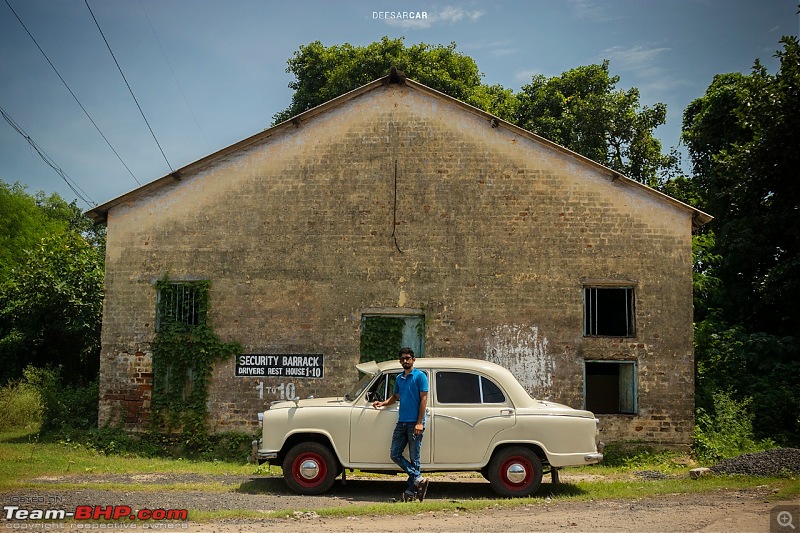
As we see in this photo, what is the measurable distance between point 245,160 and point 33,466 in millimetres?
6484

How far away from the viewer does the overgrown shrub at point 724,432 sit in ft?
44.0

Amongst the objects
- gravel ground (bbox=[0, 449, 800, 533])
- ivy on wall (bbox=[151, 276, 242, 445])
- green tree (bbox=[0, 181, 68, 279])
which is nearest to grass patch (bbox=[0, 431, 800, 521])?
gravel ground (bbox=[0, 449, 800, 533])

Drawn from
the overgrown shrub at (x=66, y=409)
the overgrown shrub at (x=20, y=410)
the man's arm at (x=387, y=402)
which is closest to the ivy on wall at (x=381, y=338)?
the man's arm at (x=387, y=402)

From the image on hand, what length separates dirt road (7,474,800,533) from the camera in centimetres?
775

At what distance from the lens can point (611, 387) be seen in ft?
51.5

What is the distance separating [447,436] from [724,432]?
704cm

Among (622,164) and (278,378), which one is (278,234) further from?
(622,164)

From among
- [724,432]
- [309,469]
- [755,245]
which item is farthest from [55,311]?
[755,245]

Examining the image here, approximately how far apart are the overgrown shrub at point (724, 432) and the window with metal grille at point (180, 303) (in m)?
9.72

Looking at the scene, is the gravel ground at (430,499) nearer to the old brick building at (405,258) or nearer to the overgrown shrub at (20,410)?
the old brick building at (405,258)

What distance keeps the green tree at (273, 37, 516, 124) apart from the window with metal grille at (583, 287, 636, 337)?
14462mm

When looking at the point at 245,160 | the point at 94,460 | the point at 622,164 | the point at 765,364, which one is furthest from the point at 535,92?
the point at 94,460

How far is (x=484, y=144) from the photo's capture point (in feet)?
46.8

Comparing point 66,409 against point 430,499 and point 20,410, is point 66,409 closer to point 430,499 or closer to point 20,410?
point 20,410
